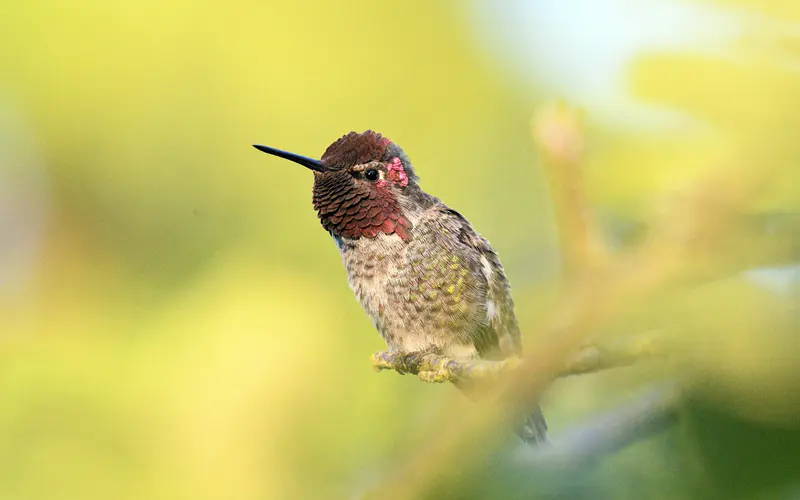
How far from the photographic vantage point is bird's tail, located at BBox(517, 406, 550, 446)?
471 millimetres

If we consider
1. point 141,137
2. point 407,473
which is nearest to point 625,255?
point 407,473

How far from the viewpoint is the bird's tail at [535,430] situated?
471mm

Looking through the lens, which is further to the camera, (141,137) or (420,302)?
(141,137)

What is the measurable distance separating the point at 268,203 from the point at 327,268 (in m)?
0.35

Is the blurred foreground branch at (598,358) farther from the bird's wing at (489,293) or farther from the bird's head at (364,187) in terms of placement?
the bird's wing at (489,293)

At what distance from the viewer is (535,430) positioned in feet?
1.81

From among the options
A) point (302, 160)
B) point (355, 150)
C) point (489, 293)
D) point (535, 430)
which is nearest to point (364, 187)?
point (355, 150)

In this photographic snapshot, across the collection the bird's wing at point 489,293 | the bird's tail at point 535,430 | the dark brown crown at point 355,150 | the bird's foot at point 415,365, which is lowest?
the bird's wing at point 489,293

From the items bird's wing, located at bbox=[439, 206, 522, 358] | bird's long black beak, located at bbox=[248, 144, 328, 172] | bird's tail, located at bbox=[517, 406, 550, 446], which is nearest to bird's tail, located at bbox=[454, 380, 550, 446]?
bird's tail, located at bbox=[517, 406, 550, 446]

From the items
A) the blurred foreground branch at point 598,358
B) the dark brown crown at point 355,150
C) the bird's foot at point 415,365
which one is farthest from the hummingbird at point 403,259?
the blurred foreground branch at point 598,358

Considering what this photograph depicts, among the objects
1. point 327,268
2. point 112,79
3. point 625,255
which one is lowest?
point 327,268

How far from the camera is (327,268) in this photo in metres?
1.63

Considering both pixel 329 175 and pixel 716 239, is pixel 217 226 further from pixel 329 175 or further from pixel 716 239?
pixel 716 239

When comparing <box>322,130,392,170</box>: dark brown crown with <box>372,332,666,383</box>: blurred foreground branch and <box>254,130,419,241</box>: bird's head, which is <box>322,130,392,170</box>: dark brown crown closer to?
<box>254,130,419,241</box>: bird's head
